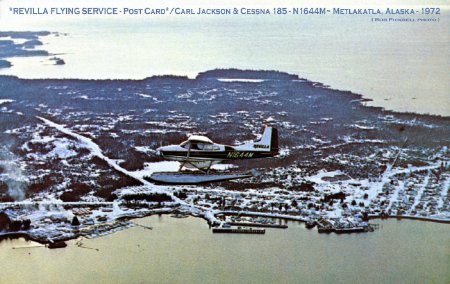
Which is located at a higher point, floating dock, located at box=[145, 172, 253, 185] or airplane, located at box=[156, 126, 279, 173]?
airplane, located at box=[156, 126, 279, 173]

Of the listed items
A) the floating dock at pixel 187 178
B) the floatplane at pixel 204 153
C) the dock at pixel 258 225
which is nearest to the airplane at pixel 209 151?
the floatplane at pixel 204 153

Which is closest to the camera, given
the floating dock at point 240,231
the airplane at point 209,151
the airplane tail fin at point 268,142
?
the airplane at point 209,151

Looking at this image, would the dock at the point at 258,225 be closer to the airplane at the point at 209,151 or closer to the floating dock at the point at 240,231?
the floating dock at the point at 240,231

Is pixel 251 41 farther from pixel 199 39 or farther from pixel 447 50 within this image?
pixel 447 50

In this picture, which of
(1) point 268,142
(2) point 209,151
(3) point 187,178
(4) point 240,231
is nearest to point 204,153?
(2) point 209,151

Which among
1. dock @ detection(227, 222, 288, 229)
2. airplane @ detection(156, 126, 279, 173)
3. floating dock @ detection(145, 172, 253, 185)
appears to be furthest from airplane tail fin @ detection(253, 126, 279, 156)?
dock @ detection(227, 222, 288, 229)

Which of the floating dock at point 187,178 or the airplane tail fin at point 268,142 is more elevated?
the airplane tail fin at point 268,142

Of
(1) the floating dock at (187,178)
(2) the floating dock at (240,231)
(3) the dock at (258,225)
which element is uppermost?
(1) the floating dock at (187,178)

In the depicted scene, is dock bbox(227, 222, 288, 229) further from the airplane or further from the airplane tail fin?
the airplane tail fin

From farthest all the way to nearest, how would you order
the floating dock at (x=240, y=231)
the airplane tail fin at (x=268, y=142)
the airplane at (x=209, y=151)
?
the floating dock at (x=240, y=231), the airplane tail fin at (x=268, y=142), the airplane at (x=209, y=151)
